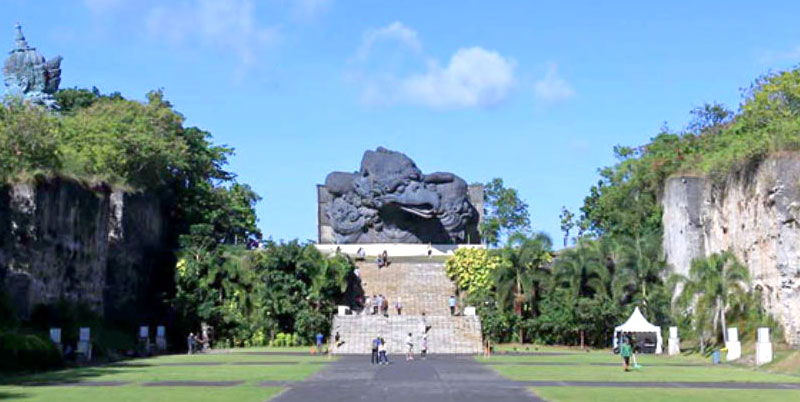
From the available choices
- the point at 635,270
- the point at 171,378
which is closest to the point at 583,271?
the point at 635,270

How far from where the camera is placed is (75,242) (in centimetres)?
3538

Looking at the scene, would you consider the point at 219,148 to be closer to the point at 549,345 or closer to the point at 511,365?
the point at 549,345

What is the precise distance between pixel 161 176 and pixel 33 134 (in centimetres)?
1350

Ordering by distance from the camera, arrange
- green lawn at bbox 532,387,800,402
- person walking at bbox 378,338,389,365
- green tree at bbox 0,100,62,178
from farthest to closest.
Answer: green tree at bbox 0,100,62,178
person walking at bbox 378,338,389,365
green lawn at bbox 532,387,800,402

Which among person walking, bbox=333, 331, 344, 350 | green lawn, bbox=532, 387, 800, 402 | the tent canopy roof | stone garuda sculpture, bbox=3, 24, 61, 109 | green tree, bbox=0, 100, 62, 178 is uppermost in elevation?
stone garuda sculpture, bbox=3, 24, 61, 109

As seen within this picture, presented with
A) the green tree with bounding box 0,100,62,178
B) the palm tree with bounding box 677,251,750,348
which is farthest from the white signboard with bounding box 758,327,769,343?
the green tree with bounding box 0,100,62,178

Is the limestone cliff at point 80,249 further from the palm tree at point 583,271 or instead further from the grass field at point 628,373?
the palm tree at point 583,271

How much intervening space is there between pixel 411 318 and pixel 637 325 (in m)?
8.04

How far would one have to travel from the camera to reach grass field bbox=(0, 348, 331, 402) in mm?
20016

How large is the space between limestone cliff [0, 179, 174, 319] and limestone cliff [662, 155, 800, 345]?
19189 millimetres

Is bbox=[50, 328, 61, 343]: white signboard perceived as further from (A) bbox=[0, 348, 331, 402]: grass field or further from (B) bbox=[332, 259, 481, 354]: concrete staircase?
(B) bbox=[332, 259, 481, 354]: concrete staircase

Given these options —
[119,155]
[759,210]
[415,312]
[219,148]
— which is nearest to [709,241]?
[759,210]

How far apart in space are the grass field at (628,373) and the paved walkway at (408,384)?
69cm

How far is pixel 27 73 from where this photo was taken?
162 feet
